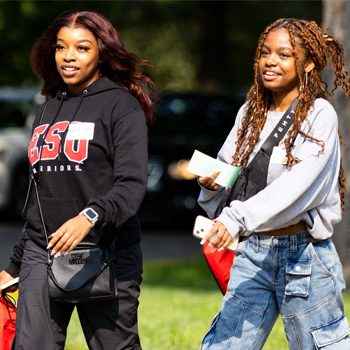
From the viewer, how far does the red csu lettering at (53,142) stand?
3098mm

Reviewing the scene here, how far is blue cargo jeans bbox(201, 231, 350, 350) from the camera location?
2906 mm

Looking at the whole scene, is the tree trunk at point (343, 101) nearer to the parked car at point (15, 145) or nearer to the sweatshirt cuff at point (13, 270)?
the sweatshirt cuff at point (13, 270)

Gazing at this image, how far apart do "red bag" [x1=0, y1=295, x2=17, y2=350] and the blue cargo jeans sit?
96cm

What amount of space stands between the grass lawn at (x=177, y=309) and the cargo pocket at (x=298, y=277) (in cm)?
186

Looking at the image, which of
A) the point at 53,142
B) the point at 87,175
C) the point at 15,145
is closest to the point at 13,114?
the point at 15,145

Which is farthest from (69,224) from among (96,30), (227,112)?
(227,112)

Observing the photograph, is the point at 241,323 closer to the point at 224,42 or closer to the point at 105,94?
the point at 105,94

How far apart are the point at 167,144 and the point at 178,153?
0.71 ft

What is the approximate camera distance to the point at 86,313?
3156mm

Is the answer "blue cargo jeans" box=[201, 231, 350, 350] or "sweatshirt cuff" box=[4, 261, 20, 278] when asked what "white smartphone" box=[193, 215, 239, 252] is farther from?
"sweatshirt cuff" box=[4, 261, 20, 278]

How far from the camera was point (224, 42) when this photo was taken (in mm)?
17641

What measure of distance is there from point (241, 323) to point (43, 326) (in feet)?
2.87

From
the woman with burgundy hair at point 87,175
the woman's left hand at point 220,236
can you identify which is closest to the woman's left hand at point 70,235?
the woman with burgundy hair at point 87,175

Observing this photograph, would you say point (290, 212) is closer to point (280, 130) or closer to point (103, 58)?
point (280, 130)
